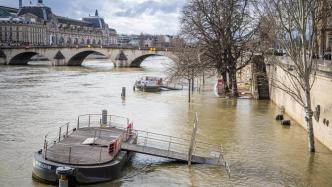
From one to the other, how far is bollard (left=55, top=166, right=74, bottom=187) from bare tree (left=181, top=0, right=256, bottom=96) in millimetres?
29814

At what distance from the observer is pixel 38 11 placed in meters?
174

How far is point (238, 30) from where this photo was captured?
4706 centimetres

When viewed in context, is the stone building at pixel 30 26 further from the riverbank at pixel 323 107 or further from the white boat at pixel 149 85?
the riverbank at pixel 323 107

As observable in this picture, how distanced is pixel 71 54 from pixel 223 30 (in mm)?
67188

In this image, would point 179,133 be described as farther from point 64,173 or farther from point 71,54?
point 71,54

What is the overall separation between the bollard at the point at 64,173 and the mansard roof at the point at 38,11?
527ft

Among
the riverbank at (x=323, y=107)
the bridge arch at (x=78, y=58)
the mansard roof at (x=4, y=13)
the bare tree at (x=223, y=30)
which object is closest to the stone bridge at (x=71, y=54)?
the bridge arch at (x=78, y=58)

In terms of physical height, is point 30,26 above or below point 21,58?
above

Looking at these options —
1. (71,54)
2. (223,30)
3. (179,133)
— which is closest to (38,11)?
(71,54)

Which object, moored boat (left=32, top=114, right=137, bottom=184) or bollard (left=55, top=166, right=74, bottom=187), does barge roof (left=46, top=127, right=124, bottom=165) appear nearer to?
moored boat (left=32, top=114, right=137, bottom=184)

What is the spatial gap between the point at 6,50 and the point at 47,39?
235 ft

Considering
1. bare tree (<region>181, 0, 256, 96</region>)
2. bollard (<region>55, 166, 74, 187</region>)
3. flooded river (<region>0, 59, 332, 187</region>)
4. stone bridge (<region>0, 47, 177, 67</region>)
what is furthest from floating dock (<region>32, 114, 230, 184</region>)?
stone bridge (<region>0, 47, 177, 67</region>)

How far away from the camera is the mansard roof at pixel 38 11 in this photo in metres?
171

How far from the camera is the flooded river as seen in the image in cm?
2020
